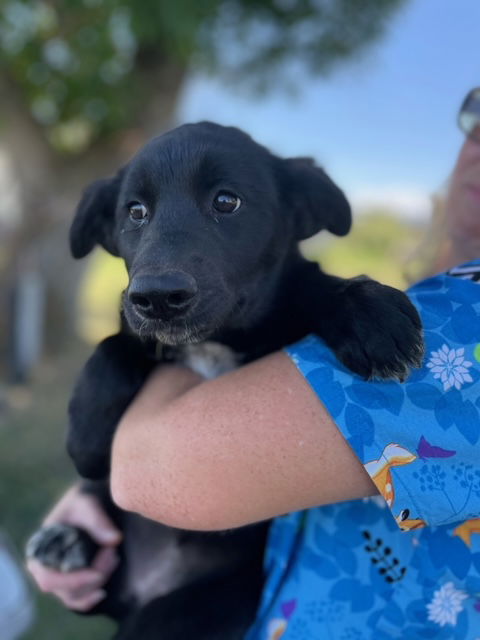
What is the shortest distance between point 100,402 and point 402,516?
713 mm

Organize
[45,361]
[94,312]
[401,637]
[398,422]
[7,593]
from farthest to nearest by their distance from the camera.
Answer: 1. [94,312]
2. [45,361]
3. [7,593]
4. [401,637]
5. [398,422]

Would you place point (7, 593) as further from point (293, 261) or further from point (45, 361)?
point (45, 361)

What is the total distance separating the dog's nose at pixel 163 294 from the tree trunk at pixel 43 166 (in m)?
4.71

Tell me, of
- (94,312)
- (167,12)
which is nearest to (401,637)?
(167,12)

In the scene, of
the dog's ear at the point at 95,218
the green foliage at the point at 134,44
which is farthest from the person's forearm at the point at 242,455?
the green foliage at the point at 134,44

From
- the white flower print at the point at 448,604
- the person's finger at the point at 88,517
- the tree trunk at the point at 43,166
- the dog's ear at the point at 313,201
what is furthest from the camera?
the tree trunk at the point at 43,166

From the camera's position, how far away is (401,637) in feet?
3.43

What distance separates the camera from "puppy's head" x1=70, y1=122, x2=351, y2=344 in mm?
A: 1149

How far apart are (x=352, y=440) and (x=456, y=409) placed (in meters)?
0.16

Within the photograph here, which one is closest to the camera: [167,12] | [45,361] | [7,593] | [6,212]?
[7,593]

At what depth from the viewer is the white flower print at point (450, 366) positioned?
94 cm

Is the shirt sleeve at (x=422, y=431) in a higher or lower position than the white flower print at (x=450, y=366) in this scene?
lower

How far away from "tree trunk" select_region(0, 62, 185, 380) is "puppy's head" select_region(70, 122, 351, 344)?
4.31 metres

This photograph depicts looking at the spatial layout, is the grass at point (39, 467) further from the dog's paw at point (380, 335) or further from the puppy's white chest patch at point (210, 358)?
the dog's paw at point (380, 335)
